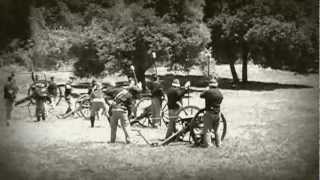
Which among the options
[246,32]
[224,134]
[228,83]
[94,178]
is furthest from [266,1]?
[94,178]

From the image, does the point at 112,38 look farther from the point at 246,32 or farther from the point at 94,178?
the point at 94,178

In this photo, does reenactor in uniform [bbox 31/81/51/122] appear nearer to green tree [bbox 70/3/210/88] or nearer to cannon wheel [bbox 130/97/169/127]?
green tree [bbox 70/3/210/88]

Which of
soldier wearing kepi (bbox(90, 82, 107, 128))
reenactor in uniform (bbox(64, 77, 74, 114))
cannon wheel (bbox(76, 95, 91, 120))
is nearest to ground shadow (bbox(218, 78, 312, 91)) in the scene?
soldier wearing kepi (bbox(90, 82, 107, 128))

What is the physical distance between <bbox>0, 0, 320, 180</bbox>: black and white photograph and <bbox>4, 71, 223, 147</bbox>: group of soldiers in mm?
30

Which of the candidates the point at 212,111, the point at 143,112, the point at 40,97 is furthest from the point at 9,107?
the point at 212,111

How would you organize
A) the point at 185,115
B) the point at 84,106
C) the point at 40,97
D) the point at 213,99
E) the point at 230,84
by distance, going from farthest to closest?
1. the point at 84,106
2. the point at 40,97
3. the point at 185,115
4. the point at 230,84
5. the point at 213,99

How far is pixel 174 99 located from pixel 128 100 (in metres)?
1.65

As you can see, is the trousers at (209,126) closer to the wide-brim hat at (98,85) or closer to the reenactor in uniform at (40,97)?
the wide-brim hat at (98,85)

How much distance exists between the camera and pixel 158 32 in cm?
1730

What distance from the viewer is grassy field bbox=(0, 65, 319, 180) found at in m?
13.8

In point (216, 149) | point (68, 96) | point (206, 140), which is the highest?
point (68, 96)

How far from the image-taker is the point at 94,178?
1359cm

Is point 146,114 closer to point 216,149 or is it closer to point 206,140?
point 206,140

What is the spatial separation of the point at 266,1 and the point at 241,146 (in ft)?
11.7
